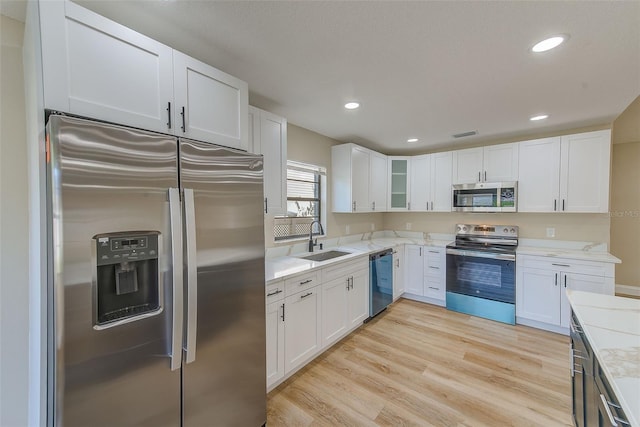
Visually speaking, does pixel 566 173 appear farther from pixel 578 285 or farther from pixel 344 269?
pixel 344 269

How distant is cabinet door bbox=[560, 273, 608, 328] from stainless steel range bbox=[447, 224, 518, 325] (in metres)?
0.46

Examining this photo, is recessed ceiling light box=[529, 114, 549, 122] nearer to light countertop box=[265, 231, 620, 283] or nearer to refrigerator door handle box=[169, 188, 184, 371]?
light countertop box=[265, 231, 620, 283]

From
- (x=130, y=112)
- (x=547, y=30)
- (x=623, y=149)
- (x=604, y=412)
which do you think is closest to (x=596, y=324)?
(x=604, y=412)

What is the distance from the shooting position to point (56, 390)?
100 centimetres

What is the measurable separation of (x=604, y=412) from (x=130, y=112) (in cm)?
239

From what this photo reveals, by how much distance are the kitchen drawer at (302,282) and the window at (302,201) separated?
2.65 ft

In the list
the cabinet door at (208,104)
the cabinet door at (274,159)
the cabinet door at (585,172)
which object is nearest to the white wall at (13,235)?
the cabinet door at (208,104)

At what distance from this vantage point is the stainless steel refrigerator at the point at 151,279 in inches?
40.1

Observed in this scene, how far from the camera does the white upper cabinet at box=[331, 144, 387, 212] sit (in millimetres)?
3658

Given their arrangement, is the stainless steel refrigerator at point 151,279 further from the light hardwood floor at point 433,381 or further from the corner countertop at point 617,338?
the corner countertop at point 617,338

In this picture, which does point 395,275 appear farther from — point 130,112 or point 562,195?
point 130,112

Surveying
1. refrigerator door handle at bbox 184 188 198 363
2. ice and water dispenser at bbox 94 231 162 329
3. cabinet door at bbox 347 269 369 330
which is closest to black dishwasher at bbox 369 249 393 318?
cabinet door at bbox 347 269 369 330

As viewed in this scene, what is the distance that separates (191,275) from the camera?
133 centimetres

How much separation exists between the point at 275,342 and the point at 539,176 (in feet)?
12.4
